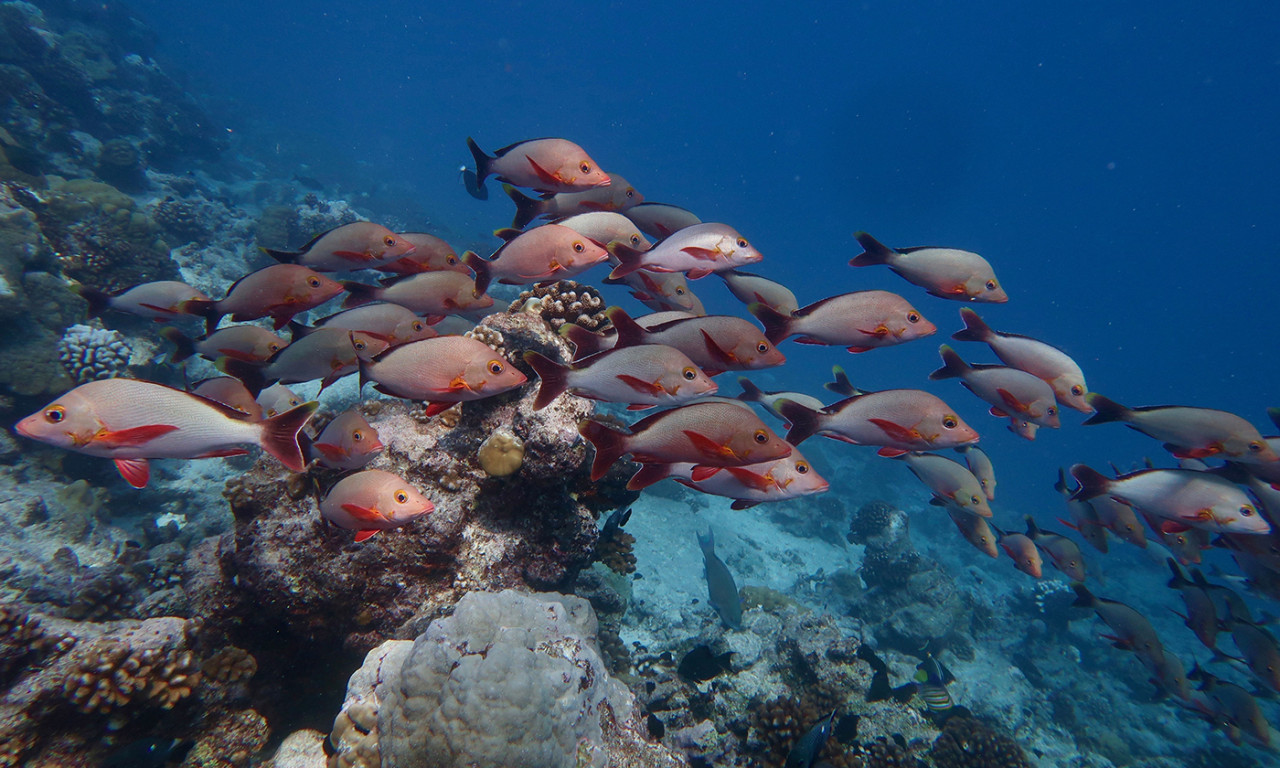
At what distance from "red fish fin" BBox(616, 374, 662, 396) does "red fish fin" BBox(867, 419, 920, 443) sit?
5.09ft

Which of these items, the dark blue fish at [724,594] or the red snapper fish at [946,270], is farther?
the dark blue fish at [724,594]

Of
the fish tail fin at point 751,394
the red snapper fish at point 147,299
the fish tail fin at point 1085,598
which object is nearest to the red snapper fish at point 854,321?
the fish tail fin at point 751,394

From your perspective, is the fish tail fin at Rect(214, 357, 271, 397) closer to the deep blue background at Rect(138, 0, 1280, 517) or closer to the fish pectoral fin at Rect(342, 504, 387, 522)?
the fish pectoral fin at Rect(342, 504, 387, 522)

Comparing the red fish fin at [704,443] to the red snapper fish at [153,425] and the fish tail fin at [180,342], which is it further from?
the fish tail fin at [180,342]

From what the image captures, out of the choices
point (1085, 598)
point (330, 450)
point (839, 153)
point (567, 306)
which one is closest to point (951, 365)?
point (567, 306)

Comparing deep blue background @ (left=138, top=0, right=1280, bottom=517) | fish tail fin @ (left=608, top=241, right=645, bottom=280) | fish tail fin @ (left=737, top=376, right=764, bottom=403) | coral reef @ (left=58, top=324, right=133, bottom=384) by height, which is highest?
deep blue background @ (left=138, top=0, right=1280, bottom=517)

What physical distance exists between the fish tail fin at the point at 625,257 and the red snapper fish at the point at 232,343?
283cm

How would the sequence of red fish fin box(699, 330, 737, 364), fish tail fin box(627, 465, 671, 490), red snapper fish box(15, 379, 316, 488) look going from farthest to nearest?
red fish fin box(699, 330, 737, 364)
fish tail fin box(627, 465, 671, 490)
red snapper fish box(15, 379, 316, 488)

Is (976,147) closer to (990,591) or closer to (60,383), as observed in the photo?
(990,591)

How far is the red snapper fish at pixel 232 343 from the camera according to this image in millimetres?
4102

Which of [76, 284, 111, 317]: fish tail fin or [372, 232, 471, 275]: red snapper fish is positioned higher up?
[372, 232, 471, 275]: red snapper fish

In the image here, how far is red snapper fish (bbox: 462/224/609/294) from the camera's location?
12.3 ft

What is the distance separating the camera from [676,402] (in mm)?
3123

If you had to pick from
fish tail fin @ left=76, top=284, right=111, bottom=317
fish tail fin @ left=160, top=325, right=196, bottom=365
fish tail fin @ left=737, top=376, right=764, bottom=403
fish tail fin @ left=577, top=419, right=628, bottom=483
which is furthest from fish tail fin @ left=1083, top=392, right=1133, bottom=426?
fish tail fin @ left=76, top=284, right=111, bottom=317
